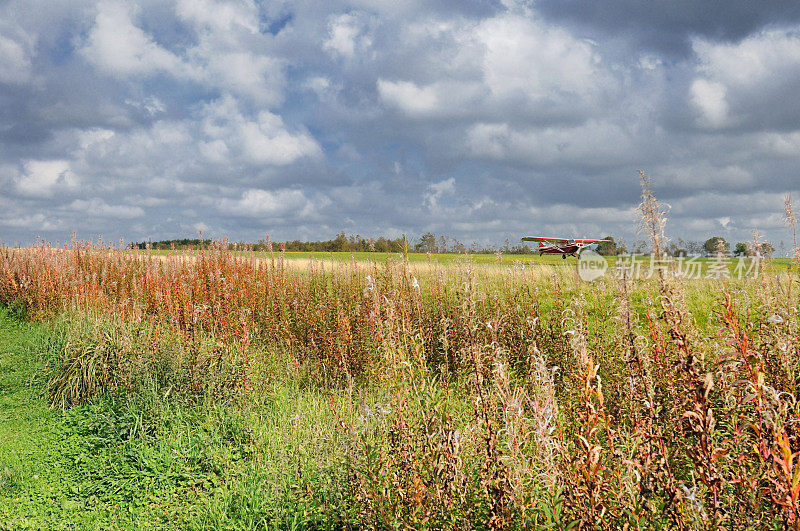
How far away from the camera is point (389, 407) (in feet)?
10.1

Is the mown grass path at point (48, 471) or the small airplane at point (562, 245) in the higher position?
the small airplane at point (562, 245)

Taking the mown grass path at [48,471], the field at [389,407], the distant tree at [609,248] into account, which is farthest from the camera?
the distant tree at [609,248]

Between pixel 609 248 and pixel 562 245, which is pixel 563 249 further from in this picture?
pixel 609 248

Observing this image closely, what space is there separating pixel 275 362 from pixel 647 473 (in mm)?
6472

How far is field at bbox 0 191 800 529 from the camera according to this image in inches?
82.0

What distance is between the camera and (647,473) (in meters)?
1.88

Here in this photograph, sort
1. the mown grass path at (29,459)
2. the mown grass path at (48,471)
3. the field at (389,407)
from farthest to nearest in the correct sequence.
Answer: the mown grass path at (29,459), the mown grass path at (48,471), the field at (389,407)

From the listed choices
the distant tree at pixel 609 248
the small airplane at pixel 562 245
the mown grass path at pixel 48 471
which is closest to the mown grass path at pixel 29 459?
the mown grass path at pixel 48 471

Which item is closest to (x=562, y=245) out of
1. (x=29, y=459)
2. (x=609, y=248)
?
(x=609, y=248)

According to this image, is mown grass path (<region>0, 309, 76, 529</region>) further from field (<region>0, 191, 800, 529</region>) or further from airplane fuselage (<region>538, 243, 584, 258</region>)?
airplane fuselage (<region>538, 243, 584, 258</region>)

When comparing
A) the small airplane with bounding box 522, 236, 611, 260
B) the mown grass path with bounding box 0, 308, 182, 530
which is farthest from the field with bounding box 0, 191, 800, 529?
the small airplane with bounding box 522, 236, 611, 260

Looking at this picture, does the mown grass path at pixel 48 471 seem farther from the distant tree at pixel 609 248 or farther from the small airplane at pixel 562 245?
the small airplane at pixel 562 245

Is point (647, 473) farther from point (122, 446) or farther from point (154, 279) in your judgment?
point (154, 279)

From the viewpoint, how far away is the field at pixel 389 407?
2.08m
